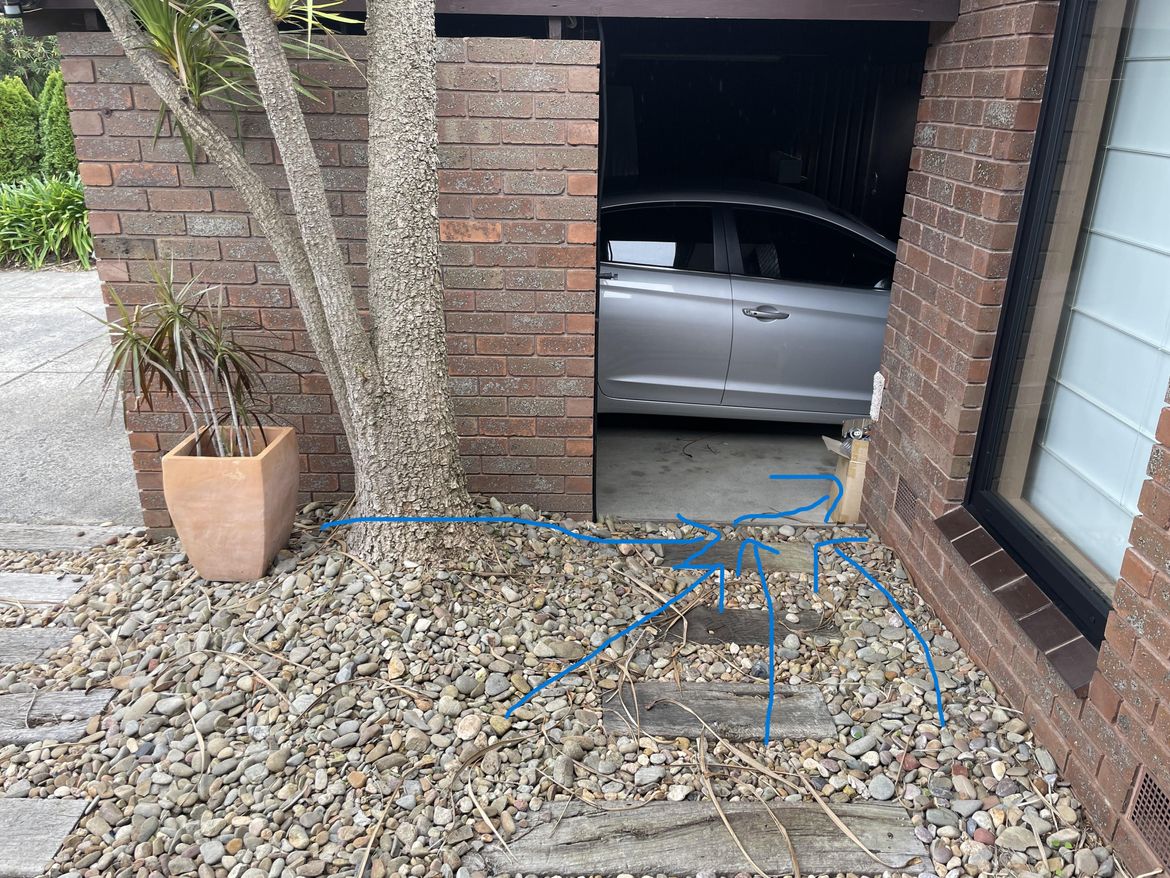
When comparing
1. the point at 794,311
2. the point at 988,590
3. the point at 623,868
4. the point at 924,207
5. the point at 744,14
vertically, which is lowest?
the point at 623,868

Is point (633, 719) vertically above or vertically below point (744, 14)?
below

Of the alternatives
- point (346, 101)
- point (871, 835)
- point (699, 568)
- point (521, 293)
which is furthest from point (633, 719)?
point (346, 101)

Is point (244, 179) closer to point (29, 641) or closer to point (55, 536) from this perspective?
point (29, 641)

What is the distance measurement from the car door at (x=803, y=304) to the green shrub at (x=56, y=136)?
1027cm

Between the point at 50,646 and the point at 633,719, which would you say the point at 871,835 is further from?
the point at 50,646

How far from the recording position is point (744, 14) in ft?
11.0

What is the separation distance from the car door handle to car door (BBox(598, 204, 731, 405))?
0.36 feet

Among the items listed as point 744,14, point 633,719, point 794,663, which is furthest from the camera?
point 744,14

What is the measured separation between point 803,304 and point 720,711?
270cm

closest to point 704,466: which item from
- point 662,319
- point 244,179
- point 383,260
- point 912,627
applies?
point 662,319

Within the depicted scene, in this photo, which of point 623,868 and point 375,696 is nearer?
point 623,868

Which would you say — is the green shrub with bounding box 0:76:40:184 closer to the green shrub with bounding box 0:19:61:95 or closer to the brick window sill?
the green shrub with bounding box 0:19:61:95

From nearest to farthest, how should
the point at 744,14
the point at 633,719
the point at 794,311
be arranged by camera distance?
1. the point at 633,719
2. the point at 744,14
3. the point at 794,311

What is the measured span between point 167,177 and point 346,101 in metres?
0.79
